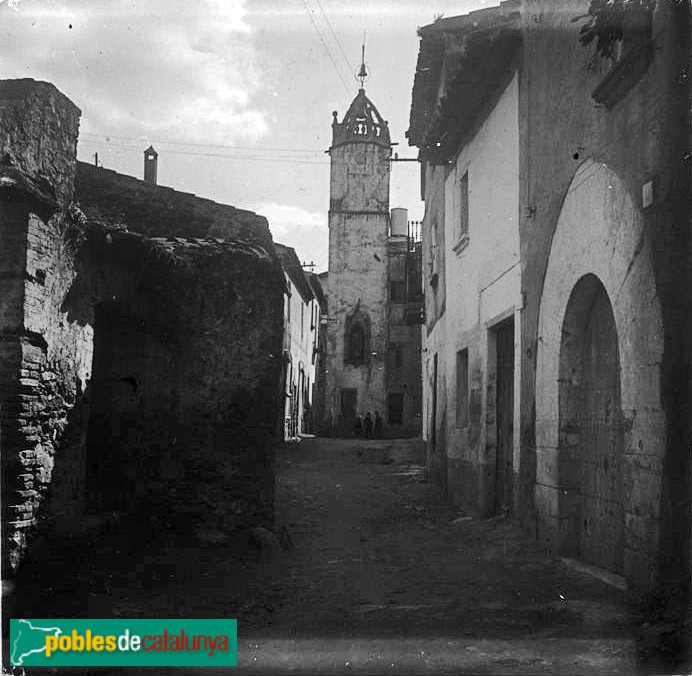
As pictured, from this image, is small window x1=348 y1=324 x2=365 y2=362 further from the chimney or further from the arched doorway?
the arched doorway

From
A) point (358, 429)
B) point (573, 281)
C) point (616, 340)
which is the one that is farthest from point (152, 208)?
point (358, 429)

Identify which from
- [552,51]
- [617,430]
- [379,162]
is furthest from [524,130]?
[379,162]

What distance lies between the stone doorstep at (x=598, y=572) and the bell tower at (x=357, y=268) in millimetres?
→ 29373

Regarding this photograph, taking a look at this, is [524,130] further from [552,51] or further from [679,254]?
[679,254]

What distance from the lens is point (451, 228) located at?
12.4 m

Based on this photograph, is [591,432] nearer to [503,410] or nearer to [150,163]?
[503,410]

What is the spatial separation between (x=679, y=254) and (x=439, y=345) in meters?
9.20

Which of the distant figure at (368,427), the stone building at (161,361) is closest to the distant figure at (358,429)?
the distant figure at (368,427)

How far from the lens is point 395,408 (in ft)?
121

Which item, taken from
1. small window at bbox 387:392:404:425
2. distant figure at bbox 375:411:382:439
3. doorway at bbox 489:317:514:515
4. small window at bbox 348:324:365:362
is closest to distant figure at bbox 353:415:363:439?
distant figure at bbox 375:411:382:439

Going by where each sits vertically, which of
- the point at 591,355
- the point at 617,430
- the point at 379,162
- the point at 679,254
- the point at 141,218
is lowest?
the point at 617,430

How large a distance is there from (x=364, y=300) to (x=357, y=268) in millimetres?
1542

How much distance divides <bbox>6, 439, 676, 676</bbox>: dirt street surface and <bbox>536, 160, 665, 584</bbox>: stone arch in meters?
0.52

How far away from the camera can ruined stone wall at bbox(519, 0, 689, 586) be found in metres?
4.81
